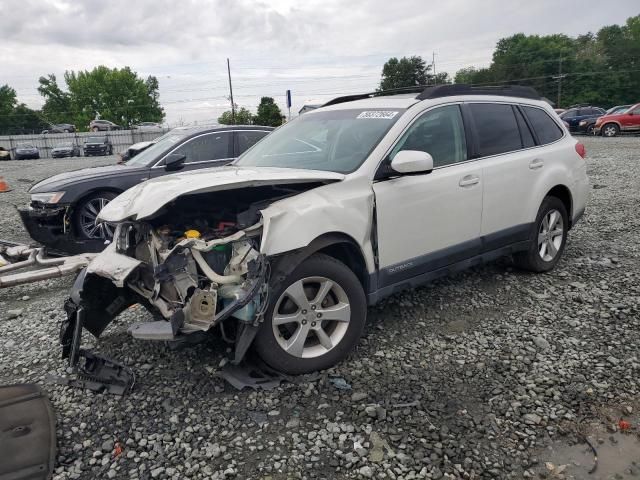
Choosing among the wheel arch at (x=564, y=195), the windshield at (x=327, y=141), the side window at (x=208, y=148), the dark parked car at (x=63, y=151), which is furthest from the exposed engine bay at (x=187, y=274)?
the dark parked car at (x=63, y=151)

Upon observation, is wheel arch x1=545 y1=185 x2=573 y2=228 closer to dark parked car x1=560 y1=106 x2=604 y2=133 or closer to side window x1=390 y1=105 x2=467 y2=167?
side window x1=390 y1=105 x2=467 y2=167

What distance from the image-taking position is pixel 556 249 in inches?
208

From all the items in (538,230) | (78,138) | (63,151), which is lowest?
(538,230)

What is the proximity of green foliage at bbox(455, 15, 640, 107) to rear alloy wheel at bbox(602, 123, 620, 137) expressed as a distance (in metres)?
47.9

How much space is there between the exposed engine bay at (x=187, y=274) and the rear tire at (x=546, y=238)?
2.74 m

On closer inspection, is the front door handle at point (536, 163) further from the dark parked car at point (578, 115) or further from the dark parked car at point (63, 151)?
the dark parked car at point (63, 151)

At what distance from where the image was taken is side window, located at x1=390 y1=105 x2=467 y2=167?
12.7ft

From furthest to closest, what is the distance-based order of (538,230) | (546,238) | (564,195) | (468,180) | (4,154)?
(4,154)
(564,195)
(546,238)
(538,230)
(468,180)

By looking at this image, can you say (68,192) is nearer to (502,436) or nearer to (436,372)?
(436,372)

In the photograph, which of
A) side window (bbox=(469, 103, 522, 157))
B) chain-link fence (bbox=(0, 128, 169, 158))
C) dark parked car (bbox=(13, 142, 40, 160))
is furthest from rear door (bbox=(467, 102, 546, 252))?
chain-link fence (bbox=(0, 128, 169, 158))

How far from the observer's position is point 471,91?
457 cm

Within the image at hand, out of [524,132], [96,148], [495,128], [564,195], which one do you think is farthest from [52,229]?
[96,148]

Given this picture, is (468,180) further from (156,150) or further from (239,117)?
(239,117)

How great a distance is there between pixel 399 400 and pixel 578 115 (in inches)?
1204
